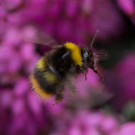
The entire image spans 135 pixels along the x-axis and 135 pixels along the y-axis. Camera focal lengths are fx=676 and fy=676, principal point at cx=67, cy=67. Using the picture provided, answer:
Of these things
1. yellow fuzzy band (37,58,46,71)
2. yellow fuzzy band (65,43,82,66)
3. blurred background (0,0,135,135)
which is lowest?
yellow fuzzy band (65,43,82,66)

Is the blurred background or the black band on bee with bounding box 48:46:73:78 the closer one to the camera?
the black band on bee with bounding box 48:46:73:78

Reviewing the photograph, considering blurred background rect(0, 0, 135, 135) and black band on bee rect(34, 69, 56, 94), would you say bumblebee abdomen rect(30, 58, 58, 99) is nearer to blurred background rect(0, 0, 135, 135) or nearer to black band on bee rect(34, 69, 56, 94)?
black band on bee rect(34, 69, 56, 94)

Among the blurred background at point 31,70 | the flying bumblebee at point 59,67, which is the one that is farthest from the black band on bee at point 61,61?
the blurred background at point 31,70

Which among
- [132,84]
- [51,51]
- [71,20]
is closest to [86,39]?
[71,20]

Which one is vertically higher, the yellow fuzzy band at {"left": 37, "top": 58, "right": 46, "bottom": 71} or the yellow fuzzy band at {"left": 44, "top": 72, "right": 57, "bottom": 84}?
the yellow fuzzy band at {"left": 37, "top": 58, "right": 46, "bottom": 71}

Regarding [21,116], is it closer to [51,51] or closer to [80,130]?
[80,130]

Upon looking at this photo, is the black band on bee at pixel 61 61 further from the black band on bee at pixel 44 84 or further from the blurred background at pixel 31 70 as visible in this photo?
the blurred background at pixel 31 70

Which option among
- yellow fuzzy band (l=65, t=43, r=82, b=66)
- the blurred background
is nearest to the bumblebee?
yellow fuzzy band (l=65, t=43, r=82, b=66)

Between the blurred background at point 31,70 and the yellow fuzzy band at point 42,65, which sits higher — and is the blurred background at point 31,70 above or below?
above
